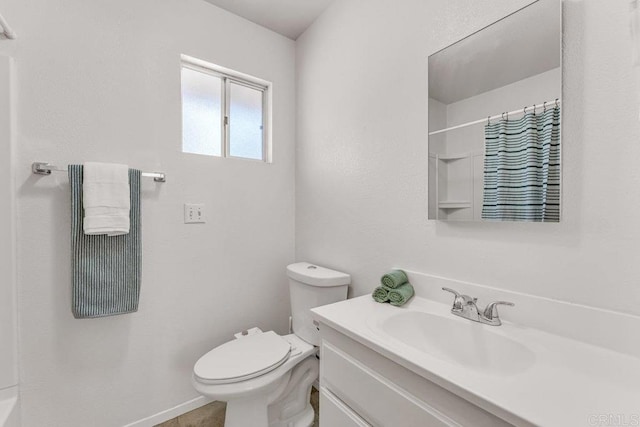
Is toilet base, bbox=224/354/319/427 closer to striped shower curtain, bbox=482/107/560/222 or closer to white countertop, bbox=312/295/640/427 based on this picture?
white countertop, bbox=312/295/640/427

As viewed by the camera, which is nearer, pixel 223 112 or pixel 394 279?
pixel 394 279

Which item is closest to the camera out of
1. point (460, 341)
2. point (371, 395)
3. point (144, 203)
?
point (371, 395)

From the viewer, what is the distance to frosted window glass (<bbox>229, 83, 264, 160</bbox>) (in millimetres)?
1876

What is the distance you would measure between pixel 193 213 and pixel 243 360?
86 centimetres

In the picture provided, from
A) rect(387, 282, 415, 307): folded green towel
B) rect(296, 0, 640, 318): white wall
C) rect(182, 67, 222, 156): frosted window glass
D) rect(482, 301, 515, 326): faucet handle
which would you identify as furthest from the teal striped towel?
rect(482, 301, 515, 326): faucet handle

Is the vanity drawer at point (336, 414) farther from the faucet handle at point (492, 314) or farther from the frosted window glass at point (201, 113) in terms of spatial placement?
the frosted window glass at point (201, 113)

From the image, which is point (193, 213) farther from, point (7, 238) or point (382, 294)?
point (382, 294)

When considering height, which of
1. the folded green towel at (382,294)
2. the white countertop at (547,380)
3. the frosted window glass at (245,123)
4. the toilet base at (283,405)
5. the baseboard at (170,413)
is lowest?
the baseboard at (170,413)

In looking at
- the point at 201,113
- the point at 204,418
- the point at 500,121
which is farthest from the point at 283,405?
the point at 201,113

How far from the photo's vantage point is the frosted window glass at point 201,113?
1693 millimetres

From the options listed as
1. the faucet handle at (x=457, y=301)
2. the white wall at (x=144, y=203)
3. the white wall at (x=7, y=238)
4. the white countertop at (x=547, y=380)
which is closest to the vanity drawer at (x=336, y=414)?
the white countertop at (x=547, y=380)

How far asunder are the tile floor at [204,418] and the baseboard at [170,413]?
0.02 metres

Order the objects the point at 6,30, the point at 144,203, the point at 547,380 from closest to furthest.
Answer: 1. the point at 547,380
2. the point at 6,30
3. the point at 144,203

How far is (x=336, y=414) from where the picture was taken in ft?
3.20
